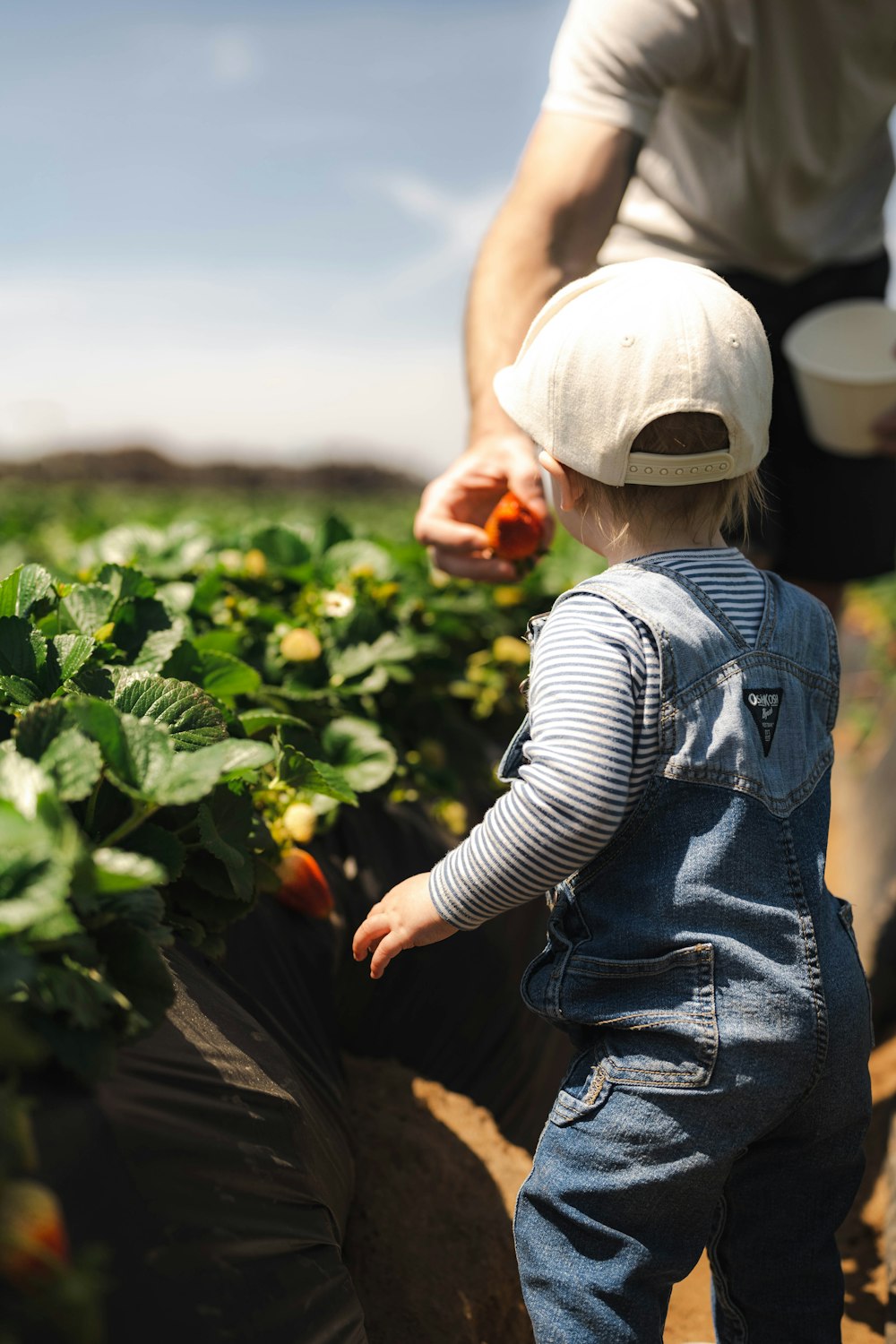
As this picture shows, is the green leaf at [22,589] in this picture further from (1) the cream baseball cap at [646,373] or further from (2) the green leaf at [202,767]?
(1) the cream baseball cap at [646,373]

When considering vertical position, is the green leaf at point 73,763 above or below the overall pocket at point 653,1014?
above

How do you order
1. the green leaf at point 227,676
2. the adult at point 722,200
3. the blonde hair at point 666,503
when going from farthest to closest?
the adult at point 722,200
the green leaf at point 227,676
the blonde hair at point 666,503

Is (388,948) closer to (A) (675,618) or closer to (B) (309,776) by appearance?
(B) (309,776)

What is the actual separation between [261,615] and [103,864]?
1202 millimetres

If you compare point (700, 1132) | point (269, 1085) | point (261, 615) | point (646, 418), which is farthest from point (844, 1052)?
point (261, 615)

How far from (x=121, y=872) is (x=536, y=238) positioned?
63.4 inches

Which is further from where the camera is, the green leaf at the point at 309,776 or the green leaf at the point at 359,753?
the green leaf at the point at 359,753

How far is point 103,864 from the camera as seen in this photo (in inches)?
38.9

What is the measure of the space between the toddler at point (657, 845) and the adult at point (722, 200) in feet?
2.04

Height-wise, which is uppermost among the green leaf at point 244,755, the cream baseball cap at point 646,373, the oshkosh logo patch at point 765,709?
the cream baseball cap at point 646,373

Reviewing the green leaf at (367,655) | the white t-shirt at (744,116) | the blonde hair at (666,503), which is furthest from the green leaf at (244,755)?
the white t-shirt at (744,116)

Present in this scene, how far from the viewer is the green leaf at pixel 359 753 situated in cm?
186

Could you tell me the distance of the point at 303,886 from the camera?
1676mm

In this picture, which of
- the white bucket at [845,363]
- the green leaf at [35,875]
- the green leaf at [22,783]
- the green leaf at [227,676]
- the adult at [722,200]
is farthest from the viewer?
the white bucket at [845,363]
